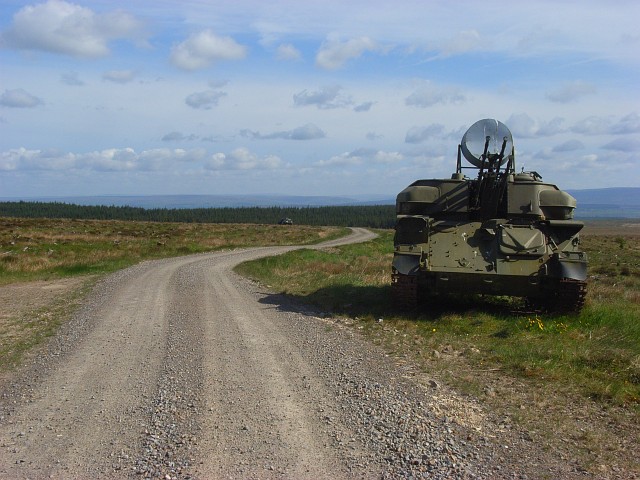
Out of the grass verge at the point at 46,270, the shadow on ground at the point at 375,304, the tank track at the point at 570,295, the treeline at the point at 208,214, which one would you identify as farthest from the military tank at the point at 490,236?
the treeline at the point at 208,214

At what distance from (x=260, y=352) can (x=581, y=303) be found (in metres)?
6.33

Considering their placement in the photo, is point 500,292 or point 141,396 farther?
point 500,292

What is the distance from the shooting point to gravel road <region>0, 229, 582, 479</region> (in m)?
5.17

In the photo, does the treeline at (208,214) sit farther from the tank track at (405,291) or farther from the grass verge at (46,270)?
the tank track at (405,291)

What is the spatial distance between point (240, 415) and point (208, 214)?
144535 millimetres

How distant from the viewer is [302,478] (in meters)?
4.92

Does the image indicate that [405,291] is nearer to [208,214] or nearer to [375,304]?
[375,304]

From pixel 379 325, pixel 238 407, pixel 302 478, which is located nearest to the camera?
pixel 302 478

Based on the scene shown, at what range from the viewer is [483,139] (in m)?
14.2

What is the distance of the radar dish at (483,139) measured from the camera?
13.8 meters

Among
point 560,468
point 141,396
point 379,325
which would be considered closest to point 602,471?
point 560,468

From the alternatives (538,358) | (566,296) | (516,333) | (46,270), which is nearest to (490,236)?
(566,296)

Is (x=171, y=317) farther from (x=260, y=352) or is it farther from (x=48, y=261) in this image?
(x=48, y=261)

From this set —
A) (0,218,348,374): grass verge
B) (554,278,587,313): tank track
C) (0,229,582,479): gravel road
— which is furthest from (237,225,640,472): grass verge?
(0,218,348,374): grass verge
